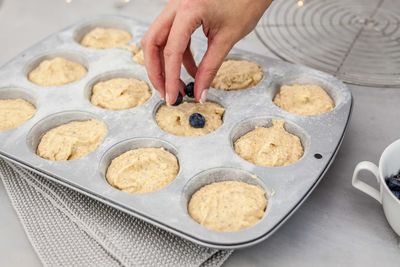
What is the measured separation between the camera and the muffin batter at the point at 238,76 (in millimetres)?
2033

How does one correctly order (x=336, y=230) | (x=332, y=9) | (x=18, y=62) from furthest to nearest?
(x=332, y=9) < (x=18, y=62) < (x=336, y=230)

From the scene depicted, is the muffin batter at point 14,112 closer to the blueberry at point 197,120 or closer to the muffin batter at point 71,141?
the muffin batter at point 71,141

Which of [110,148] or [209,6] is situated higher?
[209,6]

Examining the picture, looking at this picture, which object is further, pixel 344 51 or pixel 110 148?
pixel 344 51

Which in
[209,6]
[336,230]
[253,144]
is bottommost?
[336,230]

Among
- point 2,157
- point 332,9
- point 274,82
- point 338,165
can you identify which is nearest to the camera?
point 2,157

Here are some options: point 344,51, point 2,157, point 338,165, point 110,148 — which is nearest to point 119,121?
point 110,148

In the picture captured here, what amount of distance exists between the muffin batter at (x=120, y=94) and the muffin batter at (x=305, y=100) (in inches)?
22.8

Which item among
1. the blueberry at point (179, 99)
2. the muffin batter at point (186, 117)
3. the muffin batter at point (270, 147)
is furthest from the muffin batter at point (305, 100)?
the blueberry at point (179, 99)

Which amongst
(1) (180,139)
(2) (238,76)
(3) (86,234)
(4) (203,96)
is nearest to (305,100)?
(2) (238,76)

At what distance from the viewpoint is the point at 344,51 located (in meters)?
2.44

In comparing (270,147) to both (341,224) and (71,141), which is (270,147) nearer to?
(341,224)

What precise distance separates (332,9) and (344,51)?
0.47m

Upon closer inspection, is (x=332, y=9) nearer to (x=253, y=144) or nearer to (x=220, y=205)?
(x=253, y=144)
